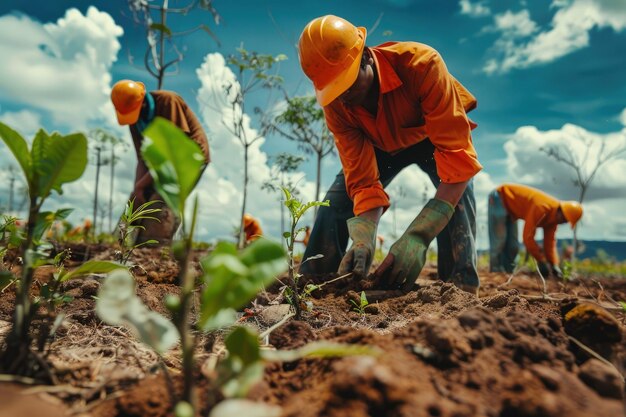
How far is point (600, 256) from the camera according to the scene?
16875 millimetres

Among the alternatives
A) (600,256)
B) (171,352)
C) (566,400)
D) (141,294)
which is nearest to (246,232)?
(141,294)

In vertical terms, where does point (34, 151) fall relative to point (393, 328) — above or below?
above

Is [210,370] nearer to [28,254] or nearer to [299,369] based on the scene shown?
[299,369]

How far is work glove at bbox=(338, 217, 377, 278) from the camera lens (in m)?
2.87

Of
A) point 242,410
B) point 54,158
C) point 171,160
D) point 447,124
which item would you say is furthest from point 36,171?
point 447,124

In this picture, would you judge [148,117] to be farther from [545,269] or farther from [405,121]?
[545,269]

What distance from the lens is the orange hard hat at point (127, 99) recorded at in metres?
4.91

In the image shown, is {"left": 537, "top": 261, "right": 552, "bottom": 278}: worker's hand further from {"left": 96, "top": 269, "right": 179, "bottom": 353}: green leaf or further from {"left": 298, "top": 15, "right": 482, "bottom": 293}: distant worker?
{"left": 96, "top": 269, "right": 179, "bottom": 353}: green leaf

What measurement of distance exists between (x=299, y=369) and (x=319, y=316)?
0.97 meters

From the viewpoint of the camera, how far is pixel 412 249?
2643mm

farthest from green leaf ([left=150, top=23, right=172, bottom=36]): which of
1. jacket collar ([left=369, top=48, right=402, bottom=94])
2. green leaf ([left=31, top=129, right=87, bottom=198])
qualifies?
green leaf ([left=31, top=129, right=87, bottom=198])

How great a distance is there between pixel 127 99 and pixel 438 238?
154 inches

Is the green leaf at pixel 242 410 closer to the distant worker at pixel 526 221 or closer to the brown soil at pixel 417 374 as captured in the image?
the brown soil at pixel 417 374

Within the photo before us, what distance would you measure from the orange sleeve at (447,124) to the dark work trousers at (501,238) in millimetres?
5215
